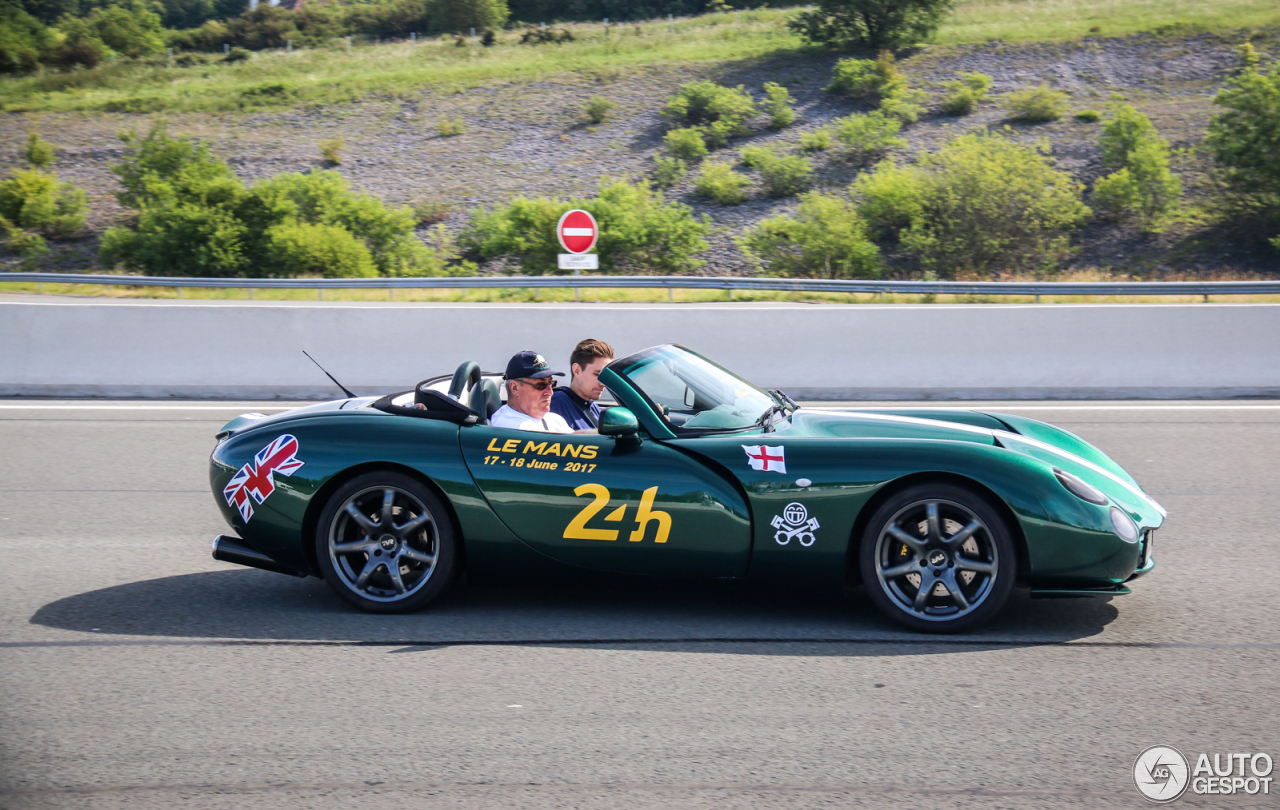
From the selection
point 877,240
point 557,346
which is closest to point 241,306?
point 557,346

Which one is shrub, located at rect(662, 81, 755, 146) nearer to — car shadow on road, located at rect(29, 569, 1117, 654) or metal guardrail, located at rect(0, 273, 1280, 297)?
metal guardrail, located at rect(0, 273, 1280, 297)

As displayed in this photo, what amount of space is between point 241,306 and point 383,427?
7.70m

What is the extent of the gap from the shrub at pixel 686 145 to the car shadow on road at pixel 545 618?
3443 cm

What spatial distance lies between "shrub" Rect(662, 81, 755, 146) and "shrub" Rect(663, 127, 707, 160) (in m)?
1.41

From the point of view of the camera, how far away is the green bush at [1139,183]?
102 feet

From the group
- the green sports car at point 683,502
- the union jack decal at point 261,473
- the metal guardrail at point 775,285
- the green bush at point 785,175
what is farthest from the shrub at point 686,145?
the union jack decal at point 261,473

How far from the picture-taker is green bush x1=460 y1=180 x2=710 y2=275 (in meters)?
27.5

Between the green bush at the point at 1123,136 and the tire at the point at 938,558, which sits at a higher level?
the green bush at the point at 1123,136

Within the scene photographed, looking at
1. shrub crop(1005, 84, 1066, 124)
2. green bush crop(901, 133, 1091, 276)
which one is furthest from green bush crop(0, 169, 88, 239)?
shrub crop(1005, 84, 1066, 124)

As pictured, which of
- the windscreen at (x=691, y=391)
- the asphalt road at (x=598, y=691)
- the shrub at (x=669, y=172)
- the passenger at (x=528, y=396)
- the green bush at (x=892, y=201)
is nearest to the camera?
the asphalt road at (x=598, y=691)

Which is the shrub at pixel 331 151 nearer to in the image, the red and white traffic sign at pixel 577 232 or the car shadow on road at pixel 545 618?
the red and white traffic sign at pixel 577 232

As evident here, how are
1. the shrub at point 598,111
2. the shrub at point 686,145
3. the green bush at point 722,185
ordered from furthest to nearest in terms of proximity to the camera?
the shrub at point 598,111 → the shrub at point 686,145 → the green bush at point 722,185

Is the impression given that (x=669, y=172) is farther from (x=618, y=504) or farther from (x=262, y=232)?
(x=618, y=504)

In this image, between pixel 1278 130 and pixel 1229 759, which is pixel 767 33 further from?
pixel 1229 759
